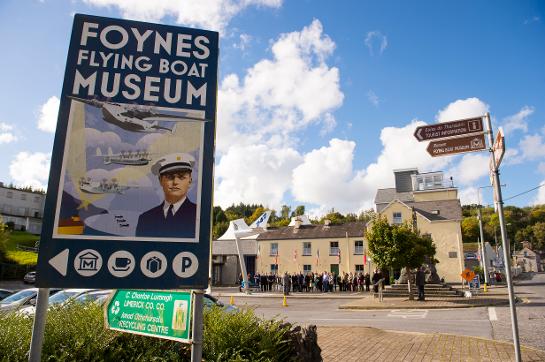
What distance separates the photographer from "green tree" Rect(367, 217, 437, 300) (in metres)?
20.9

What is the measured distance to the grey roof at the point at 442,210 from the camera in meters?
41.0

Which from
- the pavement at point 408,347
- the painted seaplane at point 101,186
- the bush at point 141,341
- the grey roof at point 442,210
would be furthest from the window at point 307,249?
the painted seaplane at point 101,186

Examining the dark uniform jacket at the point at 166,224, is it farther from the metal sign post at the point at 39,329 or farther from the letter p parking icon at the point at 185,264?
the metal sign post at the point at 39,329

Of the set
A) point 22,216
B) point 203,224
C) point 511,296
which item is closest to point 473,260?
point 511,296

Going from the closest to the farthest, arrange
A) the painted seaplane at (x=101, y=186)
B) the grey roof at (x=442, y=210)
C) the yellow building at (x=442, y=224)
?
the painted seaplane at (x=101, y=186)
the yellow building at (x=442, y=224)
the grey roof at (x=442, y=210)

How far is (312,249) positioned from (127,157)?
138 ft

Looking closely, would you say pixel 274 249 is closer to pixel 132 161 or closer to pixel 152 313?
pixel 152 313

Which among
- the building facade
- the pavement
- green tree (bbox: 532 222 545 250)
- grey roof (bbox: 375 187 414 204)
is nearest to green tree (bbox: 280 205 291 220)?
grey roof (bbox: 375 187 414 204)

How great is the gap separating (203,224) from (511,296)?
505 centimetres

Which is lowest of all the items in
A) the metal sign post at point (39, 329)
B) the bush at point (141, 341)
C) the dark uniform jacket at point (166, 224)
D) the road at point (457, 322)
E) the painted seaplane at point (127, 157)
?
the road at point (457, 322)

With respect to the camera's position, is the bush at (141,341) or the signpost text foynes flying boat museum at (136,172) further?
the bush at (141,341)

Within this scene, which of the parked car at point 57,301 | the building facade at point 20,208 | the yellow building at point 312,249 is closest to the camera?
the parked car at point 57,301

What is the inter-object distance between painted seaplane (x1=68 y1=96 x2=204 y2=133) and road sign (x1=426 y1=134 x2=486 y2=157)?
4776mm

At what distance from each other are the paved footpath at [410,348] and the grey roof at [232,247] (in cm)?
3837
